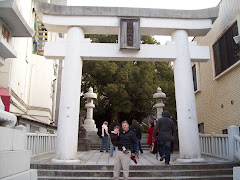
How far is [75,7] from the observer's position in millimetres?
9375

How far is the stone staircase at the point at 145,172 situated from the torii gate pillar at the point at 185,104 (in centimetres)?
101

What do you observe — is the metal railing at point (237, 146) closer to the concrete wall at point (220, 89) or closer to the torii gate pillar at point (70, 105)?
the concrete wall at point (220, 89)

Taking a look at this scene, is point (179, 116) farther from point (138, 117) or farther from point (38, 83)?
point (138, 117)

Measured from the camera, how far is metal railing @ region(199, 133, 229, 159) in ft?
30.0

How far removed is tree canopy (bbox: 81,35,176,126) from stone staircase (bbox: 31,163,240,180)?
13.1 metres

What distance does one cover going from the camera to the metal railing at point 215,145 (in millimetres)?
9148

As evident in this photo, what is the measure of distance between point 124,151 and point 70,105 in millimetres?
3427

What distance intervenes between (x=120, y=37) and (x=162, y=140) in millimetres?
4195

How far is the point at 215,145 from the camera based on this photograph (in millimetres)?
9992

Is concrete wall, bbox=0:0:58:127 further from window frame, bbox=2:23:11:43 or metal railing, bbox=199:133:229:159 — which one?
metal railing, bbox=199:133:229:159

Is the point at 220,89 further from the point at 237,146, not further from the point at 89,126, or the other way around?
the point at 89,126

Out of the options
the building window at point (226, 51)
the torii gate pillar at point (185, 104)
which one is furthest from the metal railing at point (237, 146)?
the building window at point (226, 51)

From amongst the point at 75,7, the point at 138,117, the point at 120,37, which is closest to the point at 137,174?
the point at 120,37

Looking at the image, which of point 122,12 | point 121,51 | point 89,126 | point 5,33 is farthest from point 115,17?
point 89,126
